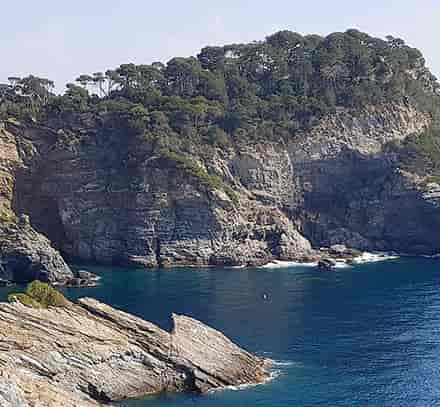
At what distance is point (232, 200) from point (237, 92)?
93.6ft

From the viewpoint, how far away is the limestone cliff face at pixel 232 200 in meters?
146

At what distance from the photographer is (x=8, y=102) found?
163 m

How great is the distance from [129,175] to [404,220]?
5014 cm

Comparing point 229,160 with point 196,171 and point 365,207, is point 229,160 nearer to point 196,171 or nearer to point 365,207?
point 196,171

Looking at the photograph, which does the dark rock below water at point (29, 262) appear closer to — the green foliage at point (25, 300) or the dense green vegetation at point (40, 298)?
the dense green vegetation at point (40, 298)

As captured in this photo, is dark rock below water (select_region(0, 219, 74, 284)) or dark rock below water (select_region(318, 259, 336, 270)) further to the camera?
dark rock below water (select_region(318, 259, 336, 270))

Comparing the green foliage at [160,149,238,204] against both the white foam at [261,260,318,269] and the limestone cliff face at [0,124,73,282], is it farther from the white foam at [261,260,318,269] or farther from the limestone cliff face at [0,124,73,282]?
the limestone cliff face at [0,124,73,282]

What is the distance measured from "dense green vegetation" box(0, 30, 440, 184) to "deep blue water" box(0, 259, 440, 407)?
94.8ft

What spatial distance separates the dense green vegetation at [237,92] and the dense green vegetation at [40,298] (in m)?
63.9

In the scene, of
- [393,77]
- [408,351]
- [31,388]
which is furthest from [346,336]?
[393,77]

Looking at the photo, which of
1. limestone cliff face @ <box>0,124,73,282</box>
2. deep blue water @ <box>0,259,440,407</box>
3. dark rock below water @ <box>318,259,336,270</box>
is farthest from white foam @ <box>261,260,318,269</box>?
limestone cliff face @ <box>0,124,73,282</box>

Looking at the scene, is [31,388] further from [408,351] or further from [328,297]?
[328,297]

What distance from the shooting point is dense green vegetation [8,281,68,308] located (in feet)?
269

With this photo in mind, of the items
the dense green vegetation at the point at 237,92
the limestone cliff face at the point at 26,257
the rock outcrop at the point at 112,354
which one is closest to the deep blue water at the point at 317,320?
the rock outcrop at the point at 112,354
